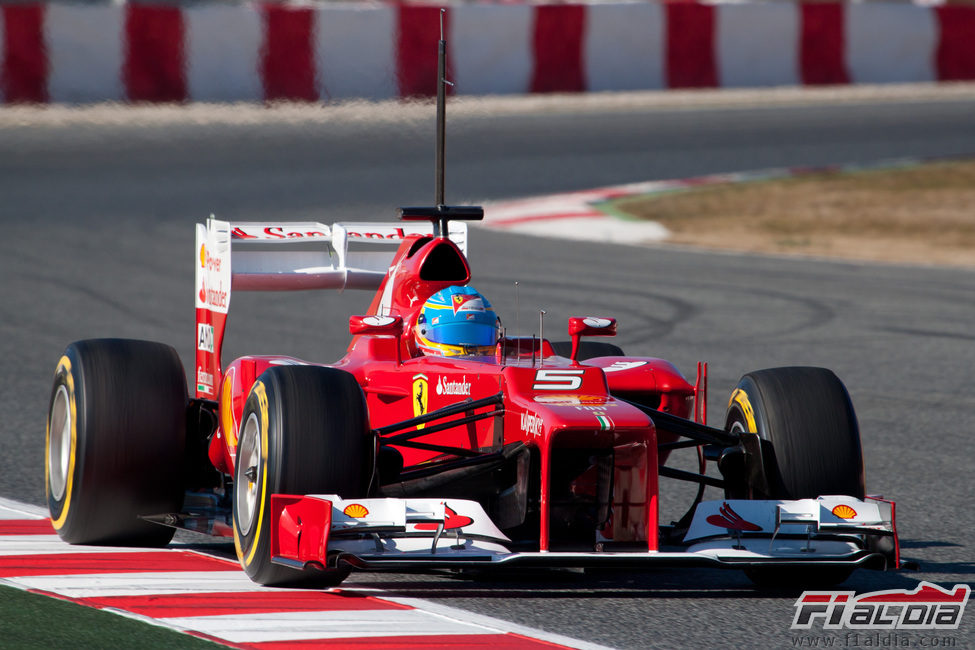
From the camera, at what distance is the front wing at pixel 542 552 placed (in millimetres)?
5160

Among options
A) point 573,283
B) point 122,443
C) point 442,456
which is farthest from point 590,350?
point 573,283

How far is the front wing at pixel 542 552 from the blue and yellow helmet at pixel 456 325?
1.18 meters

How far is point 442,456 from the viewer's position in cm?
618

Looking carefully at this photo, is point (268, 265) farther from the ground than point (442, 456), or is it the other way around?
point (268, 265)

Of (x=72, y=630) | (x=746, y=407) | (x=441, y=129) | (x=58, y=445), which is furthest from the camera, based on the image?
(x=441, y=129)

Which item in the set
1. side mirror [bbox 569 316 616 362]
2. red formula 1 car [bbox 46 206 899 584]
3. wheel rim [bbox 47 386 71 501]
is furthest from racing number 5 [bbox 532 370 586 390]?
wheel rim [bbox 47 386 71 501]

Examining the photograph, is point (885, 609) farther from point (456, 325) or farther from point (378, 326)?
point (378, 326)

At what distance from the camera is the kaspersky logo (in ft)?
17.1

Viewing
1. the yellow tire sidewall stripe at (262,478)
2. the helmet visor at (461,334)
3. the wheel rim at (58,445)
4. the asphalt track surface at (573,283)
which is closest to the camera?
the yellow tire sidewall stripe at (262,478)

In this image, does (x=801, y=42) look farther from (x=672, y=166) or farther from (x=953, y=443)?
(x=953, y=443)

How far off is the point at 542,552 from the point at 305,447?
84 cm

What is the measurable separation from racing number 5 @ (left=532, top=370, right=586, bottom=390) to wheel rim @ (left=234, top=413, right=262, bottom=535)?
3.23 feet

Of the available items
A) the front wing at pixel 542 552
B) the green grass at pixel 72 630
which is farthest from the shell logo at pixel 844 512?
the green grass at pixel 72 630

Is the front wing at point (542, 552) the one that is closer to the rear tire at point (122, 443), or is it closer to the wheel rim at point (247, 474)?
the wheel rim at point (247, 474)
